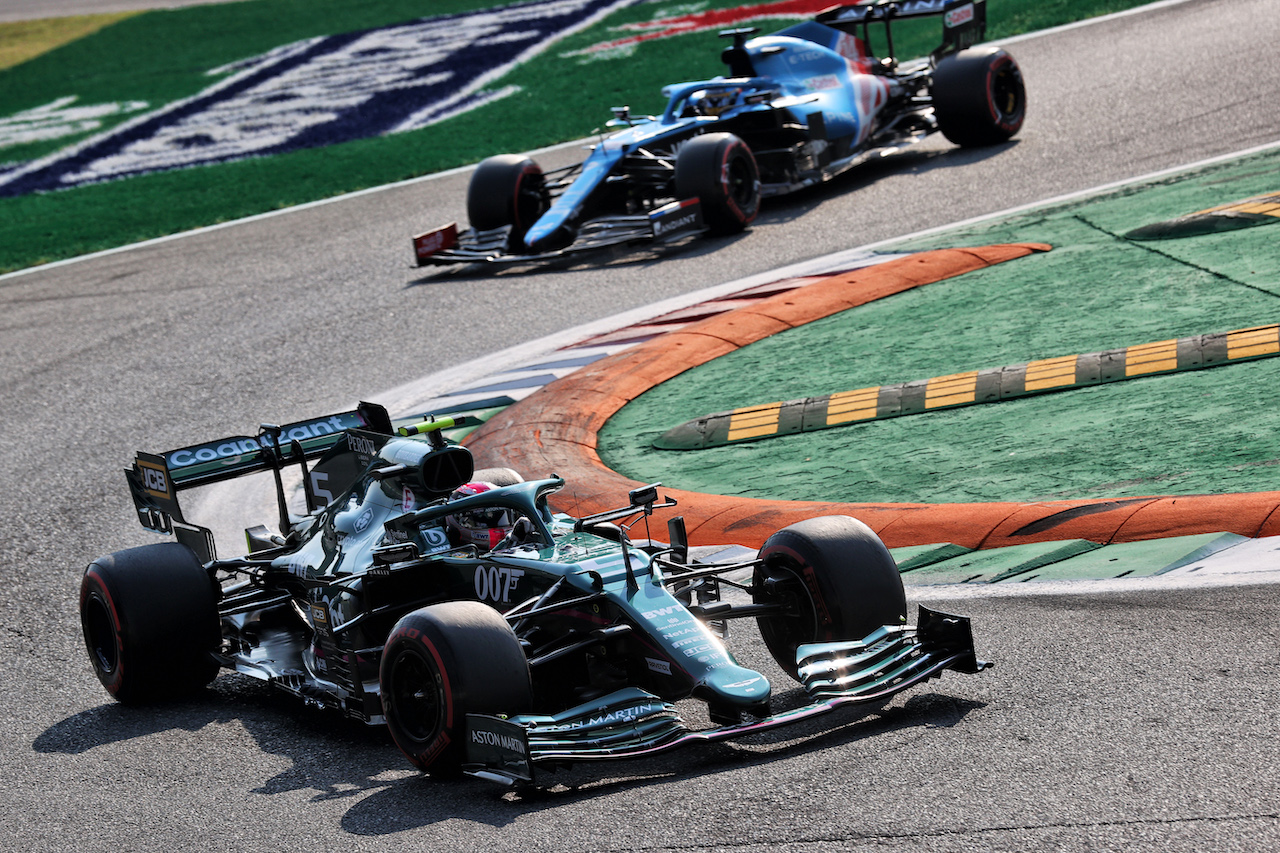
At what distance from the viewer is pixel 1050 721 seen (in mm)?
5465

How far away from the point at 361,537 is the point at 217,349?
821 centimetres

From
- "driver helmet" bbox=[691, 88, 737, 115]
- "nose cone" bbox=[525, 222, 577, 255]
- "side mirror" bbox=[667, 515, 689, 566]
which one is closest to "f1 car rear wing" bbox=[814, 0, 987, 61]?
"driver helmet" bbox=[691, 88, 737, 115]

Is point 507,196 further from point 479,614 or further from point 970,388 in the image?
point 479,614

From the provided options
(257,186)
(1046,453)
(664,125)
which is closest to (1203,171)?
(664,125)

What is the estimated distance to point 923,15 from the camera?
18.0 meters

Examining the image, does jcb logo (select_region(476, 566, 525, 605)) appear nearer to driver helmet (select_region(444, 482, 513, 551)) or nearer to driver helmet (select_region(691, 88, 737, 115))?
driver helmet (select_region(444, 482, 513, 551))

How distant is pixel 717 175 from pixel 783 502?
777 centimetres

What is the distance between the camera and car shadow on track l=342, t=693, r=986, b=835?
5.43 metres

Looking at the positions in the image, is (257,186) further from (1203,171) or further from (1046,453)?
(1046,453)

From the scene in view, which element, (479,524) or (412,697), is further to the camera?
(479,524)

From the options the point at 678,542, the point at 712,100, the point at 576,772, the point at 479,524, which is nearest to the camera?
the point at 576,772

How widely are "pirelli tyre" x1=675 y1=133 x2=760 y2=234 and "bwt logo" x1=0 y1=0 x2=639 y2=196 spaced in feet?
36.1

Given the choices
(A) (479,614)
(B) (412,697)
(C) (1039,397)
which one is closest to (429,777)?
(B) (412,697)

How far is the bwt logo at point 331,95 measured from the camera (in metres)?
25.8
